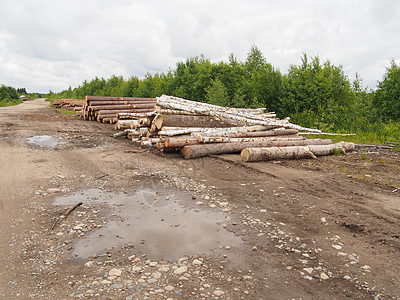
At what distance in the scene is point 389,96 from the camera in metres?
15.5

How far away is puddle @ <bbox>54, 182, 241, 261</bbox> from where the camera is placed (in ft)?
11.5

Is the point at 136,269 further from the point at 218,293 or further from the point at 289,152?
the point at 289,152

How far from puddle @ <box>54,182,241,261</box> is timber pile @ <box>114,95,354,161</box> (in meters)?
3.39

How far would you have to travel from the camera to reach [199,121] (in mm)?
10477

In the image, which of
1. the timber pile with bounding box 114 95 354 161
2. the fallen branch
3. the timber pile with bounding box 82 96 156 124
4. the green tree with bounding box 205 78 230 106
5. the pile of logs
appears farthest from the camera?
the pile of logs

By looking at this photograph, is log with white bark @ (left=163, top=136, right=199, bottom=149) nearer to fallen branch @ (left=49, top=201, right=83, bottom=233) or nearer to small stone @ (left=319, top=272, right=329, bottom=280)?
fallen branch @ (left=49, top=201, right=83, bottom=233)

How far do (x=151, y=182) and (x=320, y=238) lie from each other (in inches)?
142

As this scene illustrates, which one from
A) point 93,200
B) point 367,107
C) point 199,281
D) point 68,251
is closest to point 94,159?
point 93,200

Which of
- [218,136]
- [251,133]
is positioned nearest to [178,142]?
[218,136]

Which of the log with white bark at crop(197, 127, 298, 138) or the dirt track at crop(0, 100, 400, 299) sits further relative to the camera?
the log with white bark at crop(197, 127, 298, 138)

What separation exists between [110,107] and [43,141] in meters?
7.69

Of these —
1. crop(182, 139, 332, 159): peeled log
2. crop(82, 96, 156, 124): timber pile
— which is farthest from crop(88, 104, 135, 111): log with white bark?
crop(182, 139, 332, 159): peeled log

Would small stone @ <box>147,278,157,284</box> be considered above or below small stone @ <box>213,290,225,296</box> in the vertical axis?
below

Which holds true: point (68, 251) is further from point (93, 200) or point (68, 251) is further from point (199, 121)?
point (199, 121)
